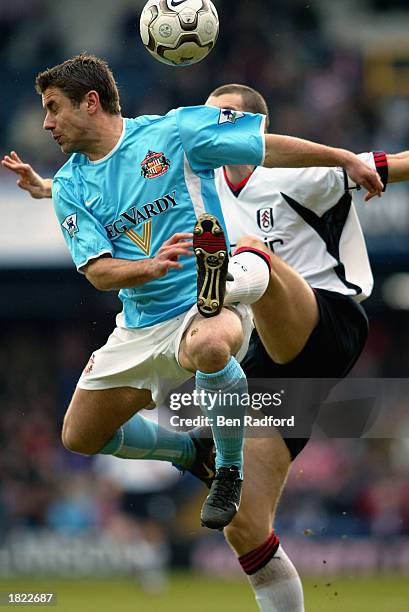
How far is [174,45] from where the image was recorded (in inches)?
261

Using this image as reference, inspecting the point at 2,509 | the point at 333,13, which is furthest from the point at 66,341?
the point at 333,13

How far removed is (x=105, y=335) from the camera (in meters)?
17.8

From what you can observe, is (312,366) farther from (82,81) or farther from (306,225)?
(82,81)

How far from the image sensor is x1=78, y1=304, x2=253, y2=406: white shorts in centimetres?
618

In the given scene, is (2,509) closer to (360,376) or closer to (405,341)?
(360,376)

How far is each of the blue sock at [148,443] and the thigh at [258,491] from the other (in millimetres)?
455

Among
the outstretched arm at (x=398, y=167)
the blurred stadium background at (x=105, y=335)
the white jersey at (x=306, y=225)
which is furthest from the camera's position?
the blurred stadium background at (x=105, y=335)

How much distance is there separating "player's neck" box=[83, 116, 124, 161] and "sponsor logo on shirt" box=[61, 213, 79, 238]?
12.6 inches

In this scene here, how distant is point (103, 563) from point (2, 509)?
143 centimetres

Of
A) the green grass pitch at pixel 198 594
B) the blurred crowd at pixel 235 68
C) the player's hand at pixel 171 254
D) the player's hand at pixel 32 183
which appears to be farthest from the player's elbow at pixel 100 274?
the blurred crowd at pixel 235 68

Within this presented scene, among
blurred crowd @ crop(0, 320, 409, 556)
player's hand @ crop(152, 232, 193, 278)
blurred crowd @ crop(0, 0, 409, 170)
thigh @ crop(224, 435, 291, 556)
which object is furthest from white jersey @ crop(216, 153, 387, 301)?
blurred crowd @ crop(0, 0, 409, 170)

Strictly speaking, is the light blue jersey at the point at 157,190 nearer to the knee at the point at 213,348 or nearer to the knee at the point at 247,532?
the knee at the point at 213,348

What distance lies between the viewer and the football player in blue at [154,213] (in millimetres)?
5961

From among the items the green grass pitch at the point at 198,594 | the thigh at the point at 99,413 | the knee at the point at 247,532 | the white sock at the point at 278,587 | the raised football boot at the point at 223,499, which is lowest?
the green grass pitch at the point at 198,594
